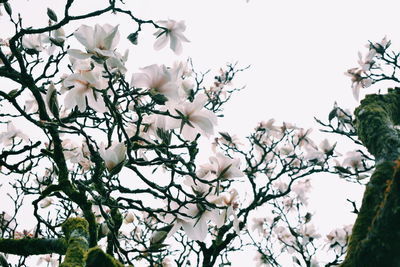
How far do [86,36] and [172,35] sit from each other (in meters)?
0.71

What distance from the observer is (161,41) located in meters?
2.19

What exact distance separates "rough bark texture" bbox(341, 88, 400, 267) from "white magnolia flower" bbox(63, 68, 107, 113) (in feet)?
3.70

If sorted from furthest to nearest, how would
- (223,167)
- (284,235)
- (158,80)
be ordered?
(284,235), (223,167), (158,80)

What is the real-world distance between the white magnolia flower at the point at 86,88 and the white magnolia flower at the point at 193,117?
1.00ft

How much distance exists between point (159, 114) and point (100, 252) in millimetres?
648

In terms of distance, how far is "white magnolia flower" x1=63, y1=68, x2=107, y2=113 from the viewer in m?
1.58

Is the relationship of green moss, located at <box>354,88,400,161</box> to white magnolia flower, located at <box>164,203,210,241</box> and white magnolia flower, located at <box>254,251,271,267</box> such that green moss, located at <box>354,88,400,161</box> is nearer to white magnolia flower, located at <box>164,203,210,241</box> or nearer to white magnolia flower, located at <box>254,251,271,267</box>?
white magnolia flower, located at <box>164,203,210,241</box>

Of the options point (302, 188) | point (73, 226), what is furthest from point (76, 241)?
point (302, 188)

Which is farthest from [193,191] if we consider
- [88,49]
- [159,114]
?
[88,49]

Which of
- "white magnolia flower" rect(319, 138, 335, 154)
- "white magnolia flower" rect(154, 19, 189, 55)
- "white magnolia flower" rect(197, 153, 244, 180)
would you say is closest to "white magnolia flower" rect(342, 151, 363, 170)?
"white magnolia flower" rect(319, 138, 335, 154)

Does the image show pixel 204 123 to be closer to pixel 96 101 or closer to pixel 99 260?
pixel 96 101

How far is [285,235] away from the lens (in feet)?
17.5

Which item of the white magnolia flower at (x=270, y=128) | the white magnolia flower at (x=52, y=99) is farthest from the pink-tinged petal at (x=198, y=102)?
the white magnolia flower at (x=270, y=128)

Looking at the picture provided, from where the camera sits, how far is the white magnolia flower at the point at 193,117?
1.67 metres
